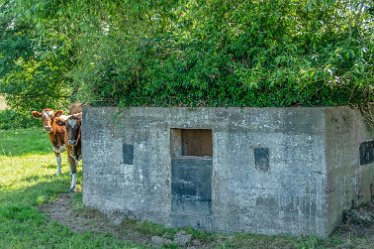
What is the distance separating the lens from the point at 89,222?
805 centimetres

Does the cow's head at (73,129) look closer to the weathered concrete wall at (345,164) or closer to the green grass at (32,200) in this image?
the green grass at (32,200)

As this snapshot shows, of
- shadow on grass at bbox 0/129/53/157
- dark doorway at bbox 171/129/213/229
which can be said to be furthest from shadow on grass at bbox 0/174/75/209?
shadow on grass at bbox 0/129/53/157

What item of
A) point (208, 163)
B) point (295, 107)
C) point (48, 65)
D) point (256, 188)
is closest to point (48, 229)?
point (208, 163)

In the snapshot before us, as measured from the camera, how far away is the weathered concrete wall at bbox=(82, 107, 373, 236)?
6.77m

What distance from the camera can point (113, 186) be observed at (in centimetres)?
827

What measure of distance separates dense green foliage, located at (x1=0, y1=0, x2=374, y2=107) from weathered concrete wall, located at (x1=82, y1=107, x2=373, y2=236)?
271 mm

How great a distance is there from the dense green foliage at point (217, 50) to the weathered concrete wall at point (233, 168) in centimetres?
27

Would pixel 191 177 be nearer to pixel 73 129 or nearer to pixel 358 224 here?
pixel 358 224

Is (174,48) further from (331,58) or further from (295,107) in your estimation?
(331,58)

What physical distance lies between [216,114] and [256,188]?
1146 mm

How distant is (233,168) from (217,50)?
1.65 m

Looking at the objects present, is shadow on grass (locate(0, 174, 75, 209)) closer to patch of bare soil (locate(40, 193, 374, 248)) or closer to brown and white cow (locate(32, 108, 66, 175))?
patch of bare soil (locate(40, 193, 374, 248))

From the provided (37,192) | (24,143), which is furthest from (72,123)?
(24,143)

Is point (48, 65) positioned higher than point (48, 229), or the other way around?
point (48, 65)
